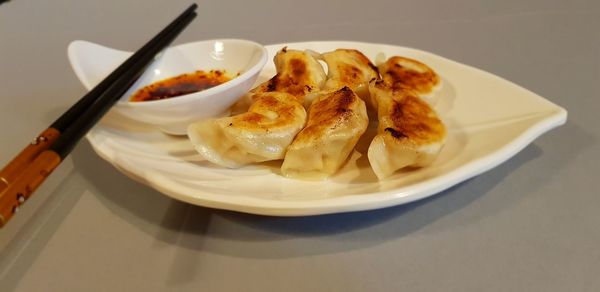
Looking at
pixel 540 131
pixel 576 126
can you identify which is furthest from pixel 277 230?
pixel 576 126

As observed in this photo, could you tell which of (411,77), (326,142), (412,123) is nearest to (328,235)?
(326,142)

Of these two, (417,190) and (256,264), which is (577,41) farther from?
(256,264)

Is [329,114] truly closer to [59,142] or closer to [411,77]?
[411,77]

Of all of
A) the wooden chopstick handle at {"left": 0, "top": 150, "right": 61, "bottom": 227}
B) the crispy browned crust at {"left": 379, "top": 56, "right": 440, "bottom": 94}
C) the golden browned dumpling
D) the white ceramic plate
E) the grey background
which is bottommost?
the grey background

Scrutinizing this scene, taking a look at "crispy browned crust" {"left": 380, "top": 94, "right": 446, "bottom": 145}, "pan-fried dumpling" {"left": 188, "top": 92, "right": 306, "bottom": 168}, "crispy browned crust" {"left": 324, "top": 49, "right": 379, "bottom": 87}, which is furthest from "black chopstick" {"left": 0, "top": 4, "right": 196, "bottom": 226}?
"crispy browned crust" {"left": 380, "top": 94, "right": 446, "bottom": 145}

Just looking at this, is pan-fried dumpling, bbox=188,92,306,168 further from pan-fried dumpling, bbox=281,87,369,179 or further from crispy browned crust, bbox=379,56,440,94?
crispy browned crust, bbox=379,56,440,94

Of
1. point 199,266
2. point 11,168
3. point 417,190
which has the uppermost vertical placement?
point 11,168

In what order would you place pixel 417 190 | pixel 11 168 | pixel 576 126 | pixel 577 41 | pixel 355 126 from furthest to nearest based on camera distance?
pixel 577 41, pixel 576 126, pixel 355 126, pixel 417 190, pixel 11 168
